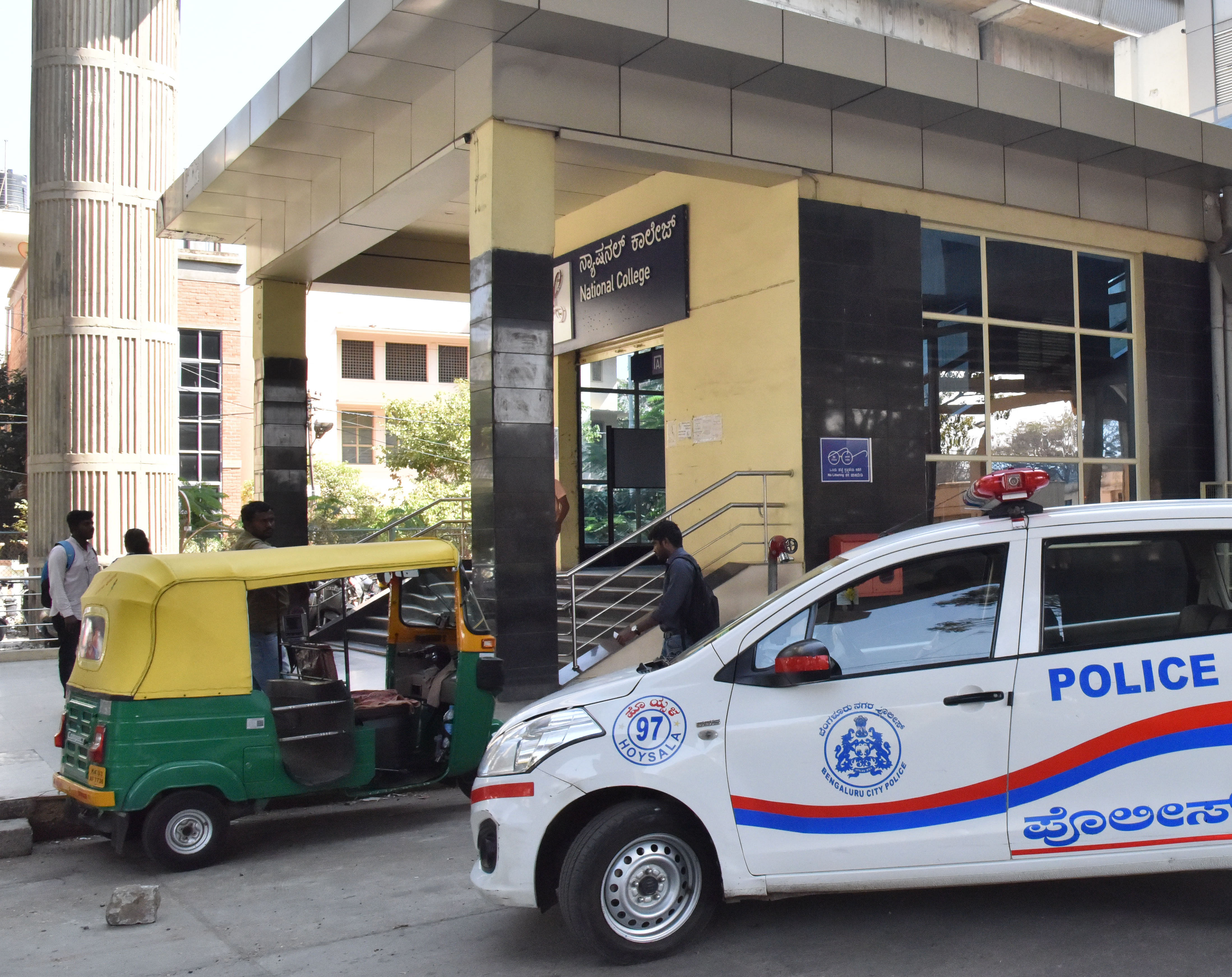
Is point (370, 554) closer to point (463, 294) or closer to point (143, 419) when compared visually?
point (463, 294)

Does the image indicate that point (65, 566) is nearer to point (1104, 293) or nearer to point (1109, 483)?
point (1109, 483)

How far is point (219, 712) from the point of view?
6.33 meters

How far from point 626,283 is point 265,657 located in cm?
810

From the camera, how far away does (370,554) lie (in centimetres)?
681

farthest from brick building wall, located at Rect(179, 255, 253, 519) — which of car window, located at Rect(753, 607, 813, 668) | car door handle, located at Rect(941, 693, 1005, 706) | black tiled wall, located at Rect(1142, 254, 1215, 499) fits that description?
car door handle, located at Rect(941, 693, 1005, 706)

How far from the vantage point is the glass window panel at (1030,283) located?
1320cm

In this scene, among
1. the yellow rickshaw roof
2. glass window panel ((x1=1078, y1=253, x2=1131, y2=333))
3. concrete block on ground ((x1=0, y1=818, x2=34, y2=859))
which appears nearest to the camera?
the yellow rickshaw roof

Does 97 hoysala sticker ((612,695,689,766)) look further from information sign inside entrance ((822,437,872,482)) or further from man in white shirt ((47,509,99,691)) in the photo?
information sign inside entrance ((822,437,872,482))

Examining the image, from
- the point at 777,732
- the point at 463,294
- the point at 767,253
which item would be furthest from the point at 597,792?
the point at 463,294

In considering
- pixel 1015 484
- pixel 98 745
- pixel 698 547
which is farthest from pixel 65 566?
pixel 1015 484

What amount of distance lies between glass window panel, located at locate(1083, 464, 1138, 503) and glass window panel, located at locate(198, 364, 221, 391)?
32.8 metres

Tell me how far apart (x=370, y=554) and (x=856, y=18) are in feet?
95.0

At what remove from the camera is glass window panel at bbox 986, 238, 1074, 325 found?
43.3 ft

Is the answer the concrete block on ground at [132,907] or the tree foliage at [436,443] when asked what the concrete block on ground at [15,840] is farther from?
the tree foliage at [436,443]
